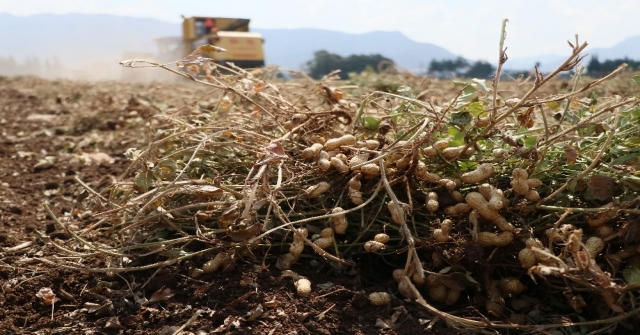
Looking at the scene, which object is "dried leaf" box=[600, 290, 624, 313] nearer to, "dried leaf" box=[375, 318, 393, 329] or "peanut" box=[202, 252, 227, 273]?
"dried leaf" box=[375, 318, 393, 329]

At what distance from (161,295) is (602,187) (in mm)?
1222

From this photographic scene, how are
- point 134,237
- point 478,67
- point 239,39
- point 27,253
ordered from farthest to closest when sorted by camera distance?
point 239,39, point 478,67, point 27,253, point 134,237

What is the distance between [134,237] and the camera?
2088 millimetres

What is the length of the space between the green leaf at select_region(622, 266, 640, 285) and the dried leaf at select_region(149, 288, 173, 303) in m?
1.18

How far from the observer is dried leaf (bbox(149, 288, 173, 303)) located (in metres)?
1.81

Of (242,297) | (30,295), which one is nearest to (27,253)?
(30,295)

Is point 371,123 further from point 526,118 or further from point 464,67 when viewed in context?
point 464,67

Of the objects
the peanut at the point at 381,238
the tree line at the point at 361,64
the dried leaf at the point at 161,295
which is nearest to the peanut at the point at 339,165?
the peanut at the point at 381,238

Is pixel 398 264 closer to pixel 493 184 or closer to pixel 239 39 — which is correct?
pixel 493 184

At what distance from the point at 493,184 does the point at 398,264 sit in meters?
0.36

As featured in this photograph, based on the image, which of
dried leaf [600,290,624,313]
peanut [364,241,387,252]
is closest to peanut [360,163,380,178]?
peanut [364,241,387,252]

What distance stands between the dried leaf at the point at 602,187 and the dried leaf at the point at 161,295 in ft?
3.86

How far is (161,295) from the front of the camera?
1818 mm

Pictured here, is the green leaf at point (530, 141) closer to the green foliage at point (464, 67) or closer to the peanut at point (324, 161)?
the peanut at point (324, 161)
